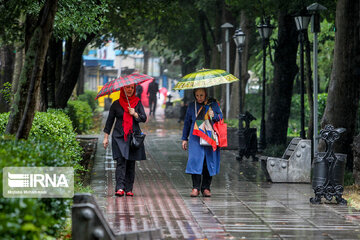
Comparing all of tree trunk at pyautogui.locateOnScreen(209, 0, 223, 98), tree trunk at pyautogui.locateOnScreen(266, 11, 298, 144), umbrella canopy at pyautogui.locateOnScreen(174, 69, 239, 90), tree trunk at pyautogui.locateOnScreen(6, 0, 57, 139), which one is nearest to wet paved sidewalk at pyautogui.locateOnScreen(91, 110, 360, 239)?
tree trunk at pyautogui.locateOnScreen(6, 0, 57, 139)

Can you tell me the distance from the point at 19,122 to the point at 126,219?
2172 millimetres

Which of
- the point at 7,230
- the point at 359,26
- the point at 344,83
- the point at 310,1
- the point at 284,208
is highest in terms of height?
Answer: the point at 310,1

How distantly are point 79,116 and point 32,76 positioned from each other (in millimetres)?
15790

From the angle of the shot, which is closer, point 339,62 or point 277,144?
point 339,62

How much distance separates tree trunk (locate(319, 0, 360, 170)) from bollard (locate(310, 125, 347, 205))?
12.1 ft

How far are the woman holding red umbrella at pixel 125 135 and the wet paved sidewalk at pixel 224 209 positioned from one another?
316 mm

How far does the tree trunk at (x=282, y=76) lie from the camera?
20.1 metres

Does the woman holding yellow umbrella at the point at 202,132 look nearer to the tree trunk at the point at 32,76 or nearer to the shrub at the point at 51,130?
the shrub at the point at 51,130

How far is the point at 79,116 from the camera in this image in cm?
2464

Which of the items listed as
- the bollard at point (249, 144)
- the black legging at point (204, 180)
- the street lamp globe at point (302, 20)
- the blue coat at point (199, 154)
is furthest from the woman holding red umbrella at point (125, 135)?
the street lamp globe at point (302, 20)

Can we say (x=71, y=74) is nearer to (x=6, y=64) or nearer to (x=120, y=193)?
(x=6, y=64)

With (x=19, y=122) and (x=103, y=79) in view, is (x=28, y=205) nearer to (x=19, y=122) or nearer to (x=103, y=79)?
(x=19, y=122)

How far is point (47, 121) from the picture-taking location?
11164mm

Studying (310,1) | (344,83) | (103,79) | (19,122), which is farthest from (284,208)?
(103,79)
